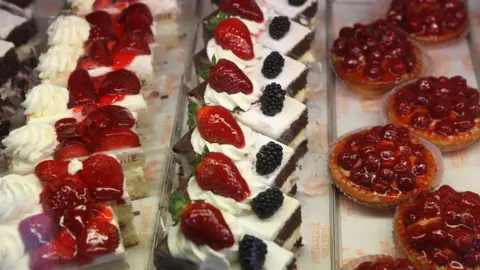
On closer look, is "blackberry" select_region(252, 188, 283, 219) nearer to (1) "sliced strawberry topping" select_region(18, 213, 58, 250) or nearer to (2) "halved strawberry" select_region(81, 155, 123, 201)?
(2) "halved strawberry" select_region(81, 155, 123, 201)

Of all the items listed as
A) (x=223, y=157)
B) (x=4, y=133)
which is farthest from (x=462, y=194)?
(x=4, y=133)

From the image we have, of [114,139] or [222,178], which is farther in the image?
[114,139]

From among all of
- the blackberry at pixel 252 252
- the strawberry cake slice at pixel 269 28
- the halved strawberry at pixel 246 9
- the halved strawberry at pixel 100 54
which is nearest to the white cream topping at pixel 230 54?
the strawberry cake slice at pixel 269 28

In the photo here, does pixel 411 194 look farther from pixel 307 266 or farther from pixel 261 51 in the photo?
pixel 261 51

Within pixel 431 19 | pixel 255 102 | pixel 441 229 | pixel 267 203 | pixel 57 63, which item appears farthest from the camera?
pixel 431 19

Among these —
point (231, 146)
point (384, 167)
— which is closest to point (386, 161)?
point (384, 167)

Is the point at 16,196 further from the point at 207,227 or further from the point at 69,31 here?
the point at 69,31
